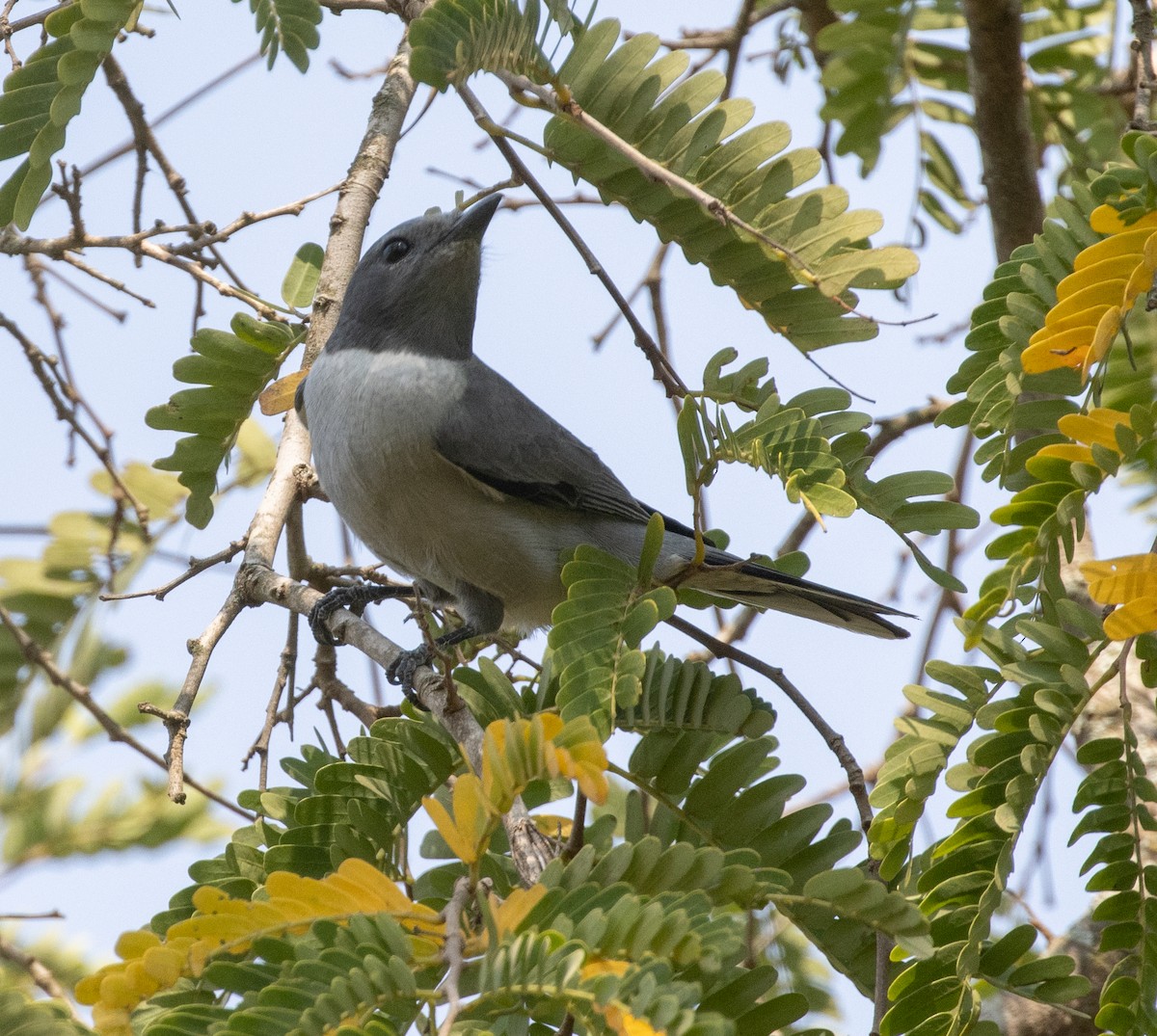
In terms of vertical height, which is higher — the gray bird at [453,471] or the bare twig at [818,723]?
the gray bird at [453,471]

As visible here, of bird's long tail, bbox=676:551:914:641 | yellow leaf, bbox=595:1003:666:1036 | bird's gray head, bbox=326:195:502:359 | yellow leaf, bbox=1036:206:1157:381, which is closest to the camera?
yellow leaf, bbox=595:1003:666:1036

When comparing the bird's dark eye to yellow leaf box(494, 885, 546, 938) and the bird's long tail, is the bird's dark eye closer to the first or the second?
the bird's long tail

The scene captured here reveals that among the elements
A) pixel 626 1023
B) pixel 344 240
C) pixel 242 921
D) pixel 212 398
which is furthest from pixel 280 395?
pixel 626 1023

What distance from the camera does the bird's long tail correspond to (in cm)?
396

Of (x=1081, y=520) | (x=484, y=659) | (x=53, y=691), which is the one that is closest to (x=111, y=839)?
(x=53, y=691)

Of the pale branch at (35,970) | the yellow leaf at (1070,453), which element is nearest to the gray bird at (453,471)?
the pale branch at (35,970)

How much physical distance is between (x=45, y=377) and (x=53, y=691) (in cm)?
111

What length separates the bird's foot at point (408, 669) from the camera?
323 centimetres

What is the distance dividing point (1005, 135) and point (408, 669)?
3.03 metres

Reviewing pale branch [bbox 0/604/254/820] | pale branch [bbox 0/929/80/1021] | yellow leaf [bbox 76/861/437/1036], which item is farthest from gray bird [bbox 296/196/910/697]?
yellow leaf [bbox 76/861/437/1036]

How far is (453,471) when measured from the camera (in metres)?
4.15

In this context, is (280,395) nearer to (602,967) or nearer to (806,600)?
(806,600)

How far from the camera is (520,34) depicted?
9.34ft

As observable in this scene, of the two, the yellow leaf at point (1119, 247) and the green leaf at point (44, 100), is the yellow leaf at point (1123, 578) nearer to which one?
the yellow leaf at point (1119, 247)
